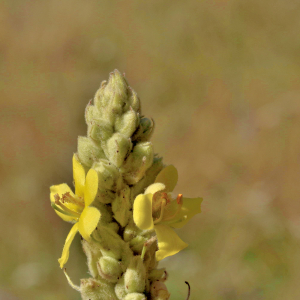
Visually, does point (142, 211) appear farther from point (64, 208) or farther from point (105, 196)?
point (64, 208)

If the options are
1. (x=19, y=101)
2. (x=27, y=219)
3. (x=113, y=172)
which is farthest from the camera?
(x=19, y=101)

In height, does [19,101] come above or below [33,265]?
above

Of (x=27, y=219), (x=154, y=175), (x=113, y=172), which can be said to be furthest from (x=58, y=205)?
(x=27, y=219)

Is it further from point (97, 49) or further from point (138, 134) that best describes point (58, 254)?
point (97, 49)

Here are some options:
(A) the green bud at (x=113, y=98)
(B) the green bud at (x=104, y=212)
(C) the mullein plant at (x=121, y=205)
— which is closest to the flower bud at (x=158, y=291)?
(C) the mullein plant at (x=121, y=205)

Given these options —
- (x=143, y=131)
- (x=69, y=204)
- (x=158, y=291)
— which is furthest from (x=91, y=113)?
(x=158, y=291)

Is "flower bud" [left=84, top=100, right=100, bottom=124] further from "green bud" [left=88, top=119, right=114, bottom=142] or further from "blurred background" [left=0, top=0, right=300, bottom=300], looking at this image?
"blurred background" [left=0, top=0, right=300, bottom=300]
